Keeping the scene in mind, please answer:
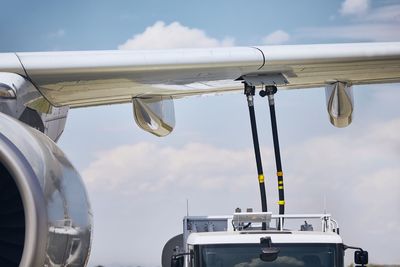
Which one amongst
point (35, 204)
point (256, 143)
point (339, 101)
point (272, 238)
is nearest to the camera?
point (35, 204)

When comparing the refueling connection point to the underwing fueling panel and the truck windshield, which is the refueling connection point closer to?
the underwing fueling panel

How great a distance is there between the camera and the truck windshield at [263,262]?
13.5 meters

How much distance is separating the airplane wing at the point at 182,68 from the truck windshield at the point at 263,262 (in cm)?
198

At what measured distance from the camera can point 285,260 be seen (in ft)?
44.4

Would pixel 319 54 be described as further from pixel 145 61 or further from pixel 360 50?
pixel 145 61

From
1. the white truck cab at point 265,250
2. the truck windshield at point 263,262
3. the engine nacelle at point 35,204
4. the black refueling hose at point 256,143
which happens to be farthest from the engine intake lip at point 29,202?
the black refueling hose at point 256,143

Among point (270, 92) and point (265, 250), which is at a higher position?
point (270, 92)

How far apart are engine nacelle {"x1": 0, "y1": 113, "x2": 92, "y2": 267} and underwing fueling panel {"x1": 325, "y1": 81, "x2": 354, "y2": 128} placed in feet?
16.1

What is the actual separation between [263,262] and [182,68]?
225 centimetres

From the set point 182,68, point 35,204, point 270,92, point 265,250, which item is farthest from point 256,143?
point 35,204

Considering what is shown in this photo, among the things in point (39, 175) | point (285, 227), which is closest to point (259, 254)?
point (285, 227)

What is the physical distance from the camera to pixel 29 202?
1088cm

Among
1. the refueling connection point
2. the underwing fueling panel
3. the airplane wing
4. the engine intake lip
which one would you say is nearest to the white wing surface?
the airplane wing

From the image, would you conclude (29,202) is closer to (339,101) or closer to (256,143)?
(256,143)
